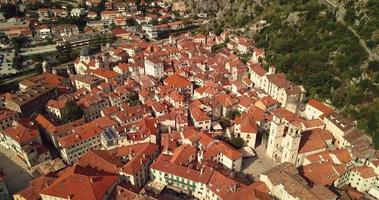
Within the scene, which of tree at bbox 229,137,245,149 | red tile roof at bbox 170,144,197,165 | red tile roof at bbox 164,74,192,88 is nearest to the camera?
red tile roof at bbox 170,144,197,165

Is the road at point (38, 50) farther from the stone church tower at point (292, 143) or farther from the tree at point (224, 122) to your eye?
the stone church tower at point (292, 143)

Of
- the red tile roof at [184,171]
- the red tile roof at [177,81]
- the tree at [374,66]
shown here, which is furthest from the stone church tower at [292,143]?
the red tile roof at [177,81]

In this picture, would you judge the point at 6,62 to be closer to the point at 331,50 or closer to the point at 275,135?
the point at 275,135

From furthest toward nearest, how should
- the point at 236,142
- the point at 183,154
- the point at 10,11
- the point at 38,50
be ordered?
1. the point at 10,11
2. the point at 38,50
3. the point at 236,142
4. the point at 183,154

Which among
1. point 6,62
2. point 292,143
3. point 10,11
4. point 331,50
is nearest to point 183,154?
point 292,143

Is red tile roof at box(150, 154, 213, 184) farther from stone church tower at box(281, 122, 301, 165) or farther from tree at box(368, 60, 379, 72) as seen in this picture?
tree at box(368, 60, 379, 72)

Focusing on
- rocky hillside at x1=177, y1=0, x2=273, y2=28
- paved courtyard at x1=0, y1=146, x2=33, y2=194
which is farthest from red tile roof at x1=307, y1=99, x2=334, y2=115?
paved courtyard at x1=0, y1=146, x2=33, y2=194
